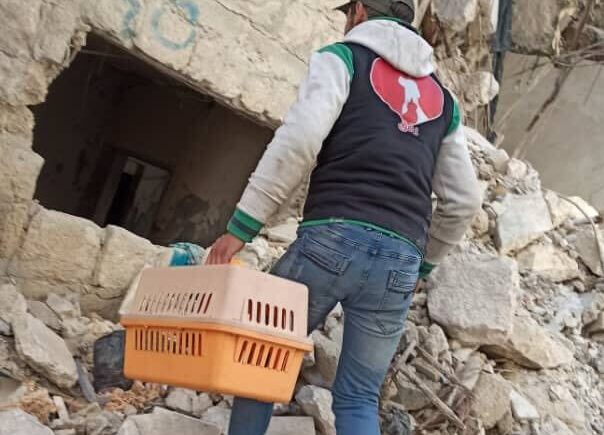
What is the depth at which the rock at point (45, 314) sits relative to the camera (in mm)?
3062

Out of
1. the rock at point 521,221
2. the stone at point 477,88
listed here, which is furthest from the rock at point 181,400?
the stone at point 477,88

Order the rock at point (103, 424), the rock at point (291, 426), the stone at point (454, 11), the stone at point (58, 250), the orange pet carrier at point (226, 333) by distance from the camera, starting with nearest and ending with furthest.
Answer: the orange pet carrier at point (226, 333)
the rock at point (103, 424)
the rock at point (291, 426)
the stone at point (58, 250)
the stone at point (454, 11)

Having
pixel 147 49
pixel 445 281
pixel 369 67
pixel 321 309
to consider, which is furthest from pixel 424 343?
pixel 147 49

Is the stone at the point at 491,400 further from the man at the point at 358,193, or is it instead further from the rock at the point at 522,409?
the man at the point at 358,193

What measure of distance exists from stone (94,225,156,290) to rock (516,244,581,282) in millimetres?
2731

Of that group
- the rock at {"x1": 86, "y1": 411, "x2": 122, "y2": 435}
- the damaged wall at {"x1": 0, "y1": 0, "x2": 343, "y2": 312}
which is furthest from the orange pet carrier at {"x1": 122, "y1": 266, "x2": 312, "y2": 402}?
the damaged wall at {"x1": 0, "y1": 0, "x2": 343, "y2": 312}

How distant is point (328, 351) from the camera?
304cm

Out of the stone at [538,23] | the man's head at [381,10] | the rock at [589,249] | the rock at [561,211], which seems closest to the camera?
the man's head at [381,10]

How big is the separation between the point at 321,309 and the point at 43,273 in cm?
173

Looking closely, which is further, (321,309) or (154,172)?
(154,172)

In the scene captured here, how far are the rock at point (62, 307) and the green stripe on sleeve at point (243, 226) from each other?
1.45 meters

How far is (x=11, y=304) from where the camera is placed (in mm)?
2904

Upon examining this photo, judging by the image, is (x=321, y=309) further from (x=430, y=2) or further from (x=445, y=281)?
(x=430, y=2)

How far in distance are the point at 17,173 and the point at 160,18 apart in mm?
1034
